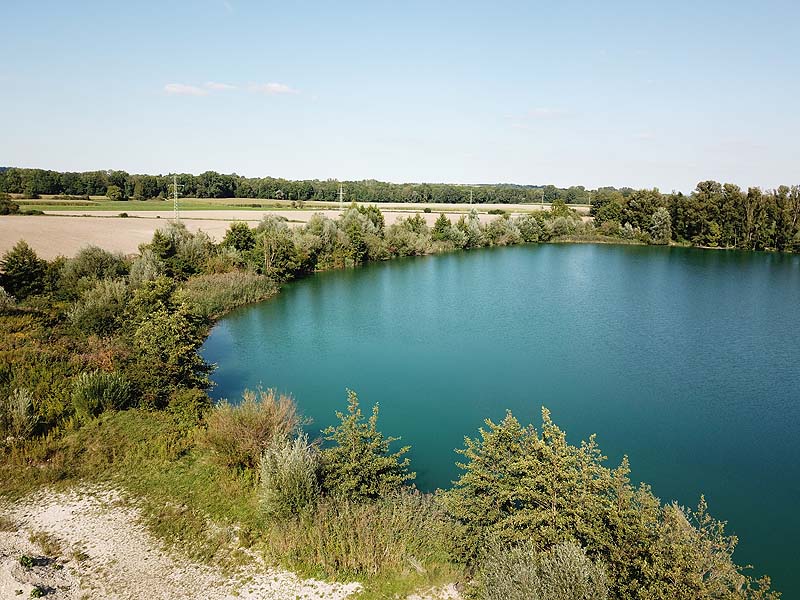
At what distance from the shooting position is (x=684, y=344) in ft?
85.6

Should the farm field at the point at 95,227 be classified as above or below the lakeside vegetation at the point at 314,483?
above

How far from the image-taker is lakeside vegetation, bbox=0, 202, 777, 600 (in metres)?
7.72

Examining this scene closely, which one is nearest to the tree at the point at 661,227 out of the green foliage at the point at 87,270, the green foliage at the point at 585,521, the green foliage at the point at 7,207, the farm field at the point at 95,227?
the farm field at the point at 95,227

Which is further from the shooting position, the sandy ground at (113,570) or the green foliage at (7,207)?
the green foliage at (7,207)

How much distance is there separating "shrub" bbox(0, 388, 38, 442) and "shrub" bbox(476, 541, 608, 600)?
12.4 m

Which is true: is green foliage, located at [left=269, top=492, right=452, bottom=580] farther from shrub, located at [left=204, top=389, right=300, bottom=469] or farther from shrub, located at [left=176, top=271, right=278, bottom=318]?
shrub, located at [left=176, top=271, right=278, bottom=318]

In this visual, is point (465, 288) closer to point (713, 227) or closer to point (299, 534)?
point (299, 534)

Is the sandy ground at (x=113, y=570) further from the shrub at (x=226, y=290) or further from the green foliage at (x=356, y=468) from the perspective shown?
the shrub at (x=226, y=290)

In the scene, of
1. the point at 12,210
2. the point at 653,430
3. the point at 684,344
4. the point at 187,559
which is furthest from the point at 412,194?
the point at 187,559

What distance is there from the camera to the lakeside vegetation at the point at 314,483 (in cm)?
772

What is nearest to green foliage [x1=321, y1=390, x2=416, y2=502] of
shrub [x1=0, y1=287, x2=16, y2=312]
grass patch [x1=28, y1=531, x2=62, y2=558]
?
grass patch [x1=28, y1=531, x2=62, y2=558]

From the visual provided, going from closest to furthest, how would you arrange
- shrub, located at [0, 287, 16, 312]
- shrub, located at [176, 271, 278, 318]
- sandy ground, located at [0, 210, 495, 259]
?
shrub, located at [0, 287, 16, 312] → shrub, located at [176, 271, 278, 318] → sandy ground, located at [0, 210, 495, 259]

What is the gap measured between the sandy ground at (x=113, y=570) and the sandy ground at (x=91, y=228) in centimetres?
3659

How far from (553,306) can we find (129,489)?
2842 cm
